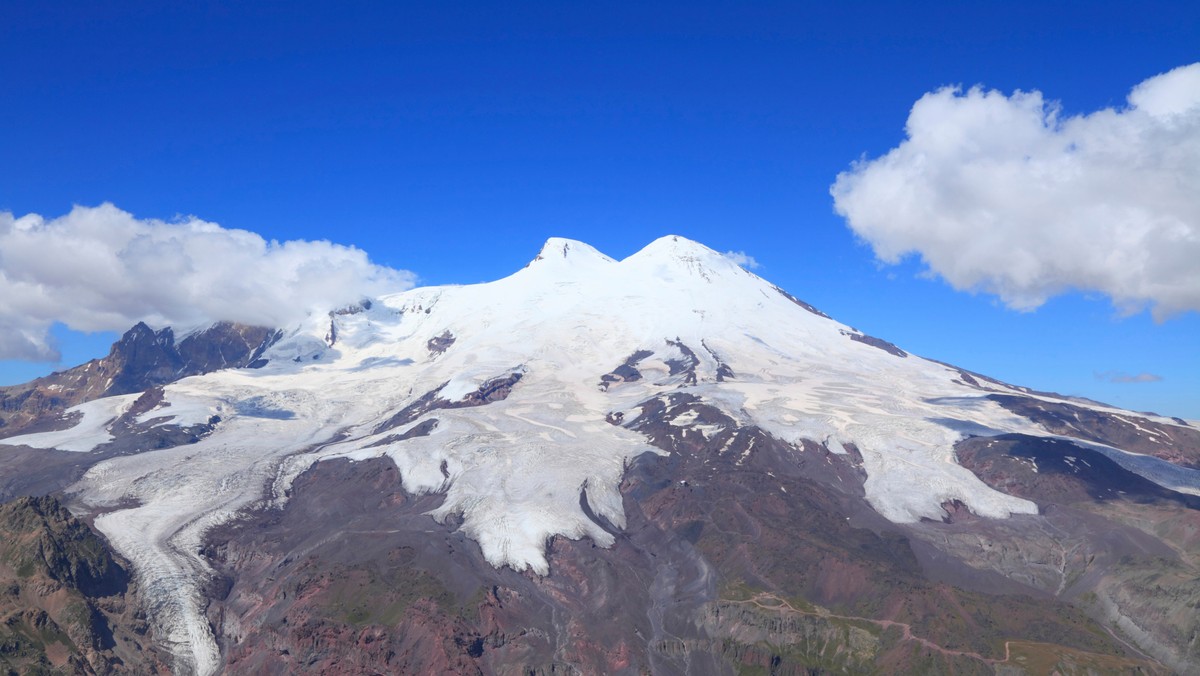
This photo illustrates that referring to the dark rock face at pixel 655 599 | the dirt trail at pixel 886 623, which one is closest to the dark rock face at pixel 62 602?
the dark rock face at pixel 655 599

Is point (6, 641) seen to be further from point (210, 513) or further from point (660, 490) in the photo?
point (660, 490)

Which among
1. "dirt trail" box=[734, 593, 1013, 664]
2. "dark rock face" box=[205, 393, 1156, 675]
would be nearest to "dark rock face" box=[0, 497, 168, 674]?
"dark rock face" box=[205, 393, 1156, 675]

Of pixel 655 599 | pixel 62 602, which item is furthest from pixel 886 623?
pixel 62 602

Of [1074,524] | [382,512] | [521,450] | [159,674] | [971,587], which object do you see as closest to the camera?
[159,674]

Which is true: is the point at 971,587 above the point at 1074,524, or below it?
below

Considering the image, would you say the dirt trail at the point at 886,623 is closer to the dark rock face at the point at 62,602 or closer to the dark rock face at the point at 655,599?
the dark rock face at the point at 655,599

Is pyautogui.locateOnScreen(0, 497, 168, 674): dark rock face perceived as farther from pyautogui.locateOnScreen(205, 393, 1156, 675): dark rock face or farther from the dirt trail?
the dirt trail

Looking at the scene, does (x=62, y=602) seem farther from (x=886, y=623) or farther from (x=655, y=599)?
(x=886, y=623)

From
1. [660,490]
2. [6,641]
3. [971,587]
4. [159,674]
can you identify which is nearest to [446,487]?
[660,490]
